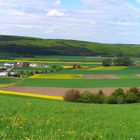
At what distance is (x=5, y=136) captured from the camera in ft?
28.8

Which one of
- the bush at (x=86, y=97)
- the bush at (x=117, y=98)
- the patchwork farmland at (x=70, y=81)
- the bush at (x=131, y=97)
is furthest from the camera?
the patchwork farmland at (x=70, y=81)

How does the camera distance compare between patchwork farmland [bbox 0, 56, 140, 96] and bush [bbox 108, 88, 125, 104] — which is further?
patchwork farmland [bbox 0, 56, 140, 96]

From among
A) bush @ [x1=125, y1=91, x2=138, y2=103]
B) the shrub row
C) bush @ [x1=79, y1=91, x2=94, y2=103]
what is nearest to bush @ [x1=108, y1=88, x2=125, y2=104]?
the shrub row

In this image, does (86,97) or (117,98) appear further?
(86,97)

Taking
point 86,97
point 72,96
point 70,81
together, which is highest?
point 72,96

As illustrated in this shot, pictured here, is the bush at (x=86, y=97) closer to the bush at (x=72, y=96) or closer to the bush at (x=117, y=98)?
the bush at (x=72, y=96)

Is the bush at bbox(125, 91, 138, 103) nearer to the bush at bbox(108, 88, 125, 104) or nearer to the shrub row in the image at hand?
the shrub row

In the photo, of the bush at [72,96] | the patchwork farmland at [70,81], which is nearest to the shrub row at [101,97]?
the bush at [72,96]

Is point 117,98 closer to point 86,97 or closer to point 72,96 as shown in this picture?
point 86,97

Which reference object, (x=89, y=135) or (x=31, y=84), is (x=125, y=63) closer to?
(x=31, y=84)

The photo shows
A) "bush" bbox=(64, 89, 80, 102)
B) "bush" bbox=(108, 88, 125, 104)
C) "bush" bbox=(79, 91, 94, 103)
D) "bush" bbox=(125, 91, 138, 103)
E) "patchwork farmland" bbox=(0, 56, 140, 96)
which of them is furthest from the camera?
"patchwork farmland" bbox=(0, 56, 140, 96)

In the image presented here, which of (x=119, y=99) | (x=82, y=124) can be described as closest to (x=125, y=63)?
(x=119, y=99)

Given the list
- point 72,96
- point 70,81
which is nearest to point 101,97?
point 72,96

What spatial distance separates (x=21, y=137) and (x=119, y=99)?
148 ft
